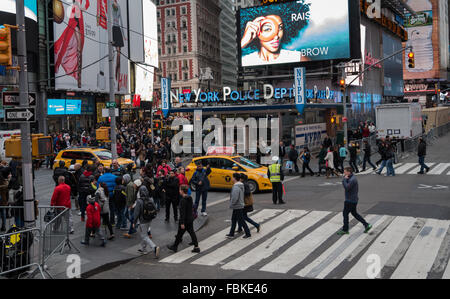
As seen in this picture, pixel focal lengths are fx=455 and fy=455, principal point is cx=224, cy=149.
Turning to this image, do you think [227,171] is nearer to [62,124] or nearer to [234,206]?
[234,206]

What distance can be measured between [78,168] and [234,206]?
617 cm

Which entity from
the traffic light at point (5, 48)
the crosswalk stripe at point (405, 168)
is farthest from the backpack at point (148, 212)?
the crosswalk stripe at point (405, 168)

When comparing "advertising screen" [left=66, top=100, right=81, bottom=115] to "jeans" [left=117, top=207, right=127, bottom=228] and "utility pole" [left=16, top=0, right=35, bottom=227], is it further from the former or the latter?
"utility pole" [left=16, top=0, right=35, bottom=227]

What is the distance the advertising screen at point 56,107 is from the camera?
46.8m

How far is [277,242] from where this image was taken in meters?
11.2

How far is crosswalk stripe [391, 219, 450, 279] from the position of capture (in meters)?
8.48

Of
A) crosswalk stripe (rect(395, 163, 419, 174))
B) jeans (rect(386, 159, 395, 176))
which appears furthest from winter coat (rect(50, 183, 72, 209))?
crosswalk stripe (rect(395, 163, 419, 174))

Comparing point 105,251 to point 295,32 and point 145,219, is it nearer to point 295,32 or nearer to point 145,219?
point 145,219

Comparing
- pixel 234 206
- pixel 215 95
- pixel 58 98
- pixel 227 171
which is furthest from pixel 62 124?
pixel 234 206

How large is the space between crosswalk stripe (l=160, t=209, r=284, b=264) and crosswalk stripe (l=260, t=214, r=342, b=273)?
1.97 metres

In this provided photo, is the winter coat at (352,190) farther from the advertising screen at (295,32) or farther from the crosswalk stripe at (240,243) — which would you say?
the advertising screen at (295,32)

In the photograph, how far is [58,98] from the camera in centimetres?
4941

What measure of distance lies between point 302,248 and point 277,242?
84cm

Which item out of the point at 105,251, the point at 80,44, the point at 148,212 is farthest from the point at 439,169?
the point at 80,44
